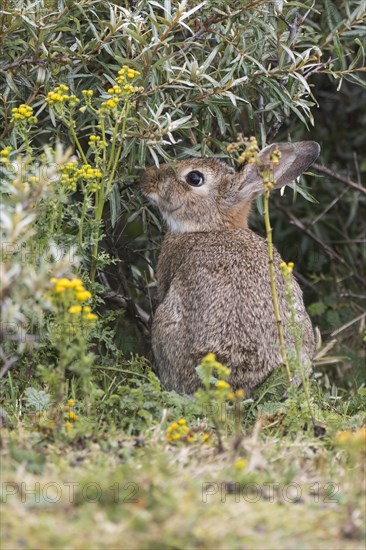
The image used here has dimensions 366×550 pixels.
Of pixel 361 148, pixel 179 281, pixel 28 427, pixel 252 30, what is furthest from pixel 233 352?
pixel 361 148

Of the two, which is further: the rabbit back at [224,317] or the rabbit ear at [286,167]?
the rabbit ear at [286,167]

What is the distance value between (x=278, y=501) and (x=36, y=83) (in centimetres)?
350

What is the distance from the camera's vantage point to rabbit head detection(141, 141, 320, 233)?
6.93 m

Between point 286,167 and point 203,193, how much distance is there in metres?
0.75

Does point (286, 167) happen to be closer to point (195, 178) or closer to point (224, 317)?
point (195, 178)

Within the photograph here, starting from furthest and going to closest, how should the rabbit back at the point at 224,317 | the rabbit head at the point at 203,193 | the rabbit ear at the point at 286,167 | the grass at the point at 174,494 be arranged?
the rabbit head at the point at 203,193, the rabbit ear at the point at 286,167, the rabbit back at the point at 224,317, the grass at the point at 174,494

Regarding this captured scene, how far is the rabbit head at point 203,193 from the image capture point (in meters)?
6.93

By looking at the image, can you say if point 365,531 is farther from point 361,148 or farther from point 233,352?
point 361,148

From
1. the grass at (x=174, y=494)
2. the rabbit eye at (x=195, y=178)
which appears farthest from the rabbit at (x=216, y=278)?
the grass at (x=174, y=494)

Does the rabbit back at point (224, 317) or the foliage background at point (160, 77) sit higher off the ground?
the foliage background at point (160, 77)

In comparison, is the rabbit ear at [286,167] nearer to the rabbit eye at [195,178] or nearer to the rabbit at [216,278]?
the rabbit at [216,278]

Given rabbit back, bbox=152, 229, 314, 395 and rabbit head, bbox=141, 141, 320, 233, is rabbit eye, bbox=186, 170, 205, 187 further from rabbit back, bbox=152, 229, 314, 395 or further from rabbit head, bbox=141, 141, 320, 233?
rabbit back, bbox=152, 229, 314, 395

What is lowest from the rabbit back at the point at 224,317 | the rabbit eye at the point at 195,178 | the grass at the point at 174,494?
the rabbit back at the point at 224,317

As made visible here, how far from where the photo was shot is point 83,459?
4152 millimetres
